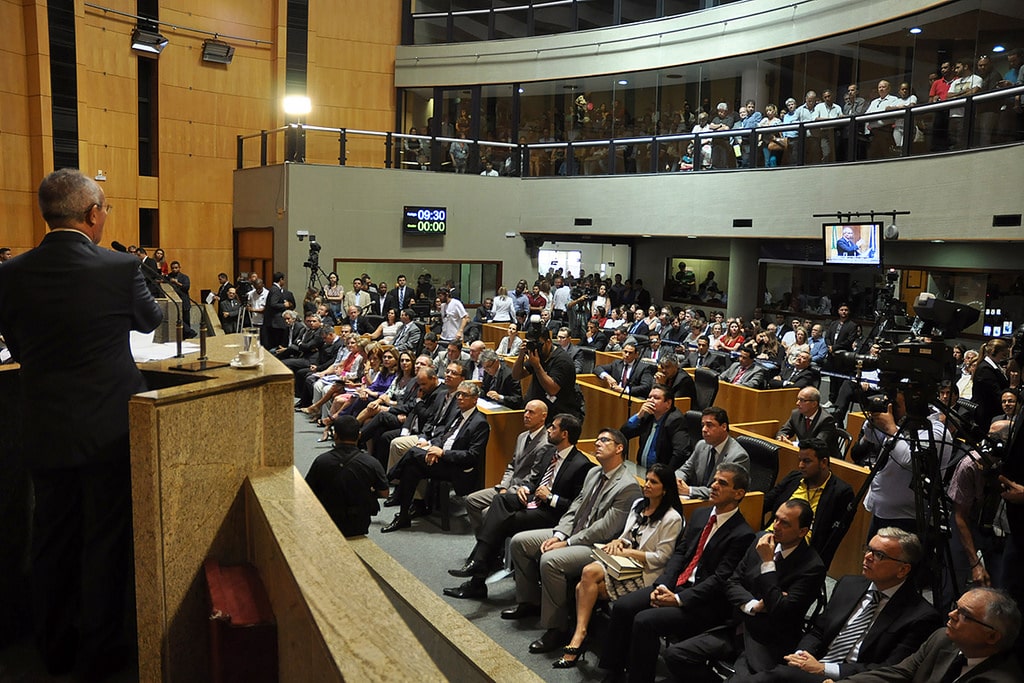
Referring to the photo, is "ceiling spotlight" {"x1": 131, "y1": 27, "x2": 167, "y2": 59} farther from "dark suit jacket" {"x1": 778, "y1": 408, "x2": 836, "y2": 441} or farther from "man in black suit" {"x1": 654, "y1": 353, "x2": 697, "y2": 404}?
"dark suit jacket" {"x1": 778, "y1": 408, "x2": 836, "y2": 441}

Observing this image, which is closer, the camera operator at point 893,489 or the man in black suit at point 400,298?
the camera operator at point 893,489

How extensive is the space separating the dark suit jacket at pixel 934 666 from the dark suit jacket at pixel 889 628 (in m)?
0.10

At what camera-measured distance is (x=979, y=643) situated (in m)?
2.95

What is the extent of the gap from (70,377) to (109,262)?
297mm

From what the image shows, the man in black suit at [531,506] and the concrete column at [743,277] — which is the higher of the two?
the concrete column at [743,277]

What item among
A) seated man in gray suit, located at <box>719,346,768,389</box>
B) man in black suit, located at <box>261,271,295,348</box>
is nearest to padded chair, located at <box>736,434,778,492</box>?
seated man in gray suit, located at <box>719,346,768,389</box>

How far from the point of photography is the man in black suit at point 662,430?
629 cm

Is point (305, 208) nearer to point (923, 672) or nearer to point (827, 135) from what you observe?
point (827, 135)

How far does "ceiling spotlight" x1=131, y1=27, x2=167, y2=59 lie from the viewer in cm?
1526

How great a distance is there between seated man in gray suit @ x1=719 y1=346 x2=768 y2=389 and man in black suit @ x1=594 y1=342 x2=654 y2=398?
112cm

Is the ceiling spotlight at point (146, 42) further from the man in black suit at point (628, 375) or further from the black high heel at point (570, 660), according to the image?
the black high heel at point (570, 660)

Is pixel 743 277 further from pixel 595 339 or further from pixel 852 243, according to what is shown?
pixel 595 339

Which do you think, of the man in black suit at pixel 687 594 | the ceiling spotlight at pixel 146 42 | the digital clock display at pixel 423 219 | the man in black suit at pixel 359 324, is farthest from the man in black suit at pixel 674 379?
the ceiling spotlight at pixel 146 42

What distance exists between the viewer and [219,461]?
6.65ft
